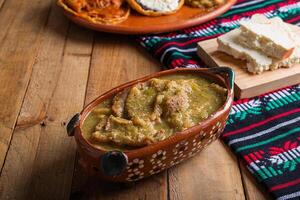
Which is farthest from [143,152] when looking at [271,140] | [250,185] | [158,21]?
[158,21]

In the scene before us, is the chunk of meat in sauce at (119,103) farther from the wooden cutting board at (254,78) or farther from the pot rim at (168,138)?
the wooden cutting board at (254,78)

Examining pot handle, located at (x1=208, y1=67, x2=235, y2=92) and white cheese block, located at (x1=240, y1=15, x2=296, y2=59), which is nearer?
pot handle, located at (x1=208, y1=67, x2=235, y2=92)

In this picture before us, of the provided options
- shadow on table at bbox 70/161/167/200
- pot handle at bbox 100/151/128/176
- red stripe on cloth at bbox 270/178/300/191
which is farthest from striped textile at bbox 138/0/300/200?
pot handle at bbox 100/151/128/176

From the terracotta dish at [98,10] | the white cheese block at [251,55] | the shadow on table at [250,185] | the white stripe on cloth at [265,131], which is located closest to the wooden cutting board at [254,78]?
the white cheese block at [251,55]

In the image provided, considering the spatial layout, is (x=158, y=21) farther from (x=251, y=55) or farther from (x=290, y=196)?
(x=290, y=196)

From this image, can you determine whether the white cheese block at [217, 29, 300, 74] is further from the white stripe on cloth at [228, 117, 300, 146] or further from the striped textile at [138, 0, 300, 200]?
the white stripe on cloth at [228, 117, 300, 146]
